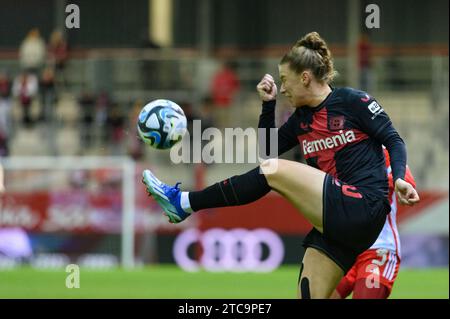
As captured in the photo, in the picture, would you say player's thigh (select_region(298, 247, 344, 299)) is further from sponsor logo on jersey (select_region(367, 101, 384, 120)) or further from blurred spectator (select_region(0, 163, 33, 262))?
blurred spectator (select_region(0, 163, 33, 262))

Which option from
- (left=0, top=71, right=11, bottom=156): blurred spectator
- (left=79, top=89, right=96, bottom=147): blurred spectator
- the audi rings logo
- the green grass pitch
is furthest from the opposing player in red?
(left=79, top=89, right=96, bottom=147): blurred spectator

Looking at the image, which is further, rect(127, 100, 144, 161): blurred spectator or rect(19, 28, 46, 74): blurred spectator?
rect(19, 28, 46, 74): blurred spectator

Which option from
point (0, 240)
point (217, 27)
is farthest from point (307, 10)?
point (0, 240)

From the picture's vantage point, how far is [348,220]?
586 cm

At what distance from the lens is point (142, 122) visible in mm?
6500

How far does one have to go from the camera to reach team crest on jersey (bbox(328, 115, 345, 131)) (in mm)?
6066

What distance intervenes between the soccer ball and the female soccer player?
0.33m

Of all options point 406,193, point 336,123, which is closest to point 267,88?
point 336,123

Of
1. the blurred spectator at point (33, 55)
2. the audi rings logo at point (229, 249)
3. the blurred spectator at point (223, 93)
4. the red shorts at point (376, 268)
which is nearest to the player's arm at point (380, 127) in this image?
the red shorts at point (376, 268)

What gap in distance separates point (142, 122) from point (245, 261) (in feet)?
31.6

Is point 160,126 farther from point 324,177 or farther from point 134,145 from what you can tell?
point 134,145

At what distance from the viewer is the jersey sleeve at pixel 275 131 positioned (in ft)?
20.7

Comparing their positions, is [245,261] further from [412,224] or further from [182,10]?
[182,10]

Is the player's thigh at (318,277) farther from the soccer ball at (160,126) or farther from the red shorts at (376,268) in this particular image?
the soccer ball at (160,126)
